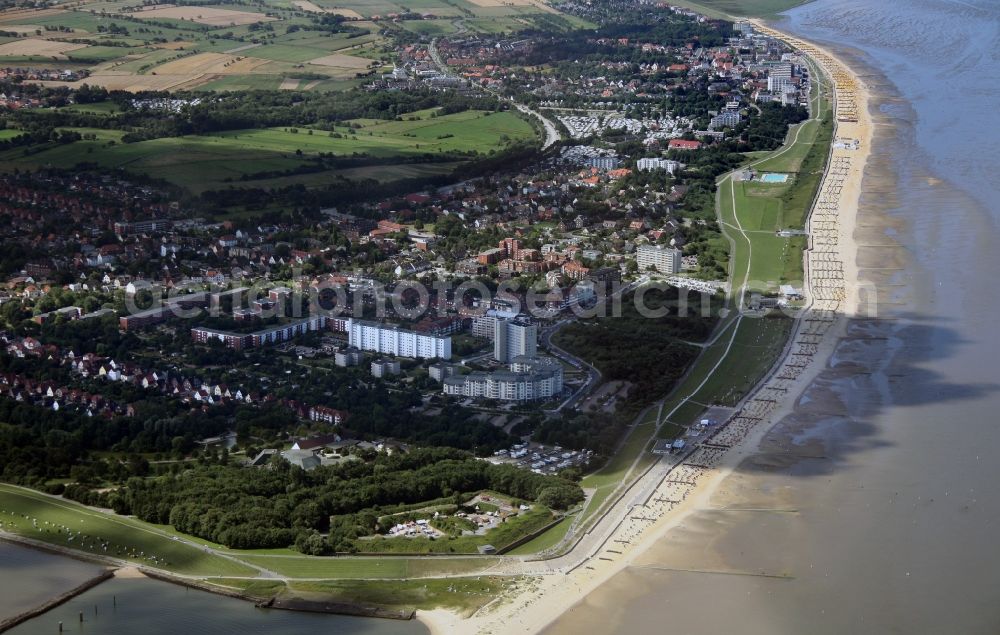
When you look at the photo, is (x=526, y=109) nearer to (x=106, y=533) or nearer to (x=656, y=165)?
(x=656, y=165)

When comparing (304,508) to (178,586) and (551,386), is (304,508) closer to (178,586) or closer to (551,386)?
(178,586)

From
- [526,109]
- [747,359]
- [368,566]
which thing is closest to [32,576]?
[368,566]

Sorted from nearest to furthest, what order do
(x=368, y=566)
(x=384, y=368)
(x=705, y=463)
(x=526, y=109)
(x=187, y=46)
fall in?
(x=368, y=566) → (x=705, y=463) → (x=384, y=368) → (x=526, y=109) → (x=187, y=46)

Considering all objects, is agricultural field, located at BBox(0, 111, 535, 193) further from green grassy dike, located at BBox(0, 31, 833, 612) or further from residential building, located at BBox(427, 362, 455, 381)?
green grassy dike, located at BBox(0, 31, 833, 612)

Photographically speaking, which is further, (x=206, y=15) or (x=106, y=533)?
(x=206, y=15)

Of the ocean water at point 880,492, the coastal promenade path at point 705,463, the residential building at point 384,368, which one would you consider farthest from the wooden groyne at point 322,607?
the residential building at point 384,368

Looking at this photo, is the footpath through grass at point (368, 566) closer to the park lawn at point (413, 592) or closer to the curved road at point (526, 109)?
the park lawn at point (413, 592)

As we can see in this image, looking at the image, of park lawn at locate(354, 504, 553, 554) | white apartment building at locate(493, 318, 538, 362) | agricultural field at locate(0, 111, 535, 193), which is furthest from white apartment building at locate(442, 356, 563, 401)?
agricultural field at locate(0, 111, 535, 193)

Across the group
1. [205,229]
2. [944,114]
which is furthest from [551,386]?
[944,114]
